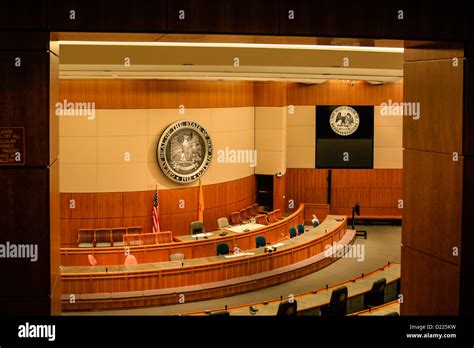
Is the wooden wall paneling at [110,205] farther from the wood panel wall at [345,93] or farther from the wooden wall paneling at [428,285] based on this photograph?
the wooden wall paneling at [428,285]

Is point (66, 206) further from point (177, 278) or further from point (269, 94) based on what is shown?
point (269, 94)

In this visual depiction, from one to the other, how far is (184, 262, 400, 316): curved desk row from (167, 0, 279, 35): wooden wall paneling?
558cm

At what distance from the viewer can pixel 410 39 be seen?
5566 millimetres

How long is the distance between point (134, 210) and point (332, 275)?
17.5 feet

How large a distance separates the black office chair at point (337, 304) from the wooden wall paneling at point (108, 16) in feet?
22.0

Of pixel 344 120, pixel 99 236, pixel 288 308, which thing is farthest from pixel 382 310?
pixel 344 120

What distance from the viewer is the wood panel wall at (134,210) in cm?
1714

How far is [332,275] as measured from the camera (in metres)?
15.3

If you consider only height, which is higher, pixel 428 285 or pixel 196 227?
pixel 428 285

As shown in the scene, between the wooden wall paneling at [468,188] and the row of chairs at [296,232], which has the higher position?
the wooden wall paneling at [468,188]

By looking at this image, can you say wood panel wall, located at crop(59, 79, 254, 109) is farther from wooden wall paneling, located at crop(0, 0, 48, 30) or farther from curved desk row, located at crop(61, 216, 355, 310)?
wooden wall paneling, located at crop(0, 0, 48, 30)

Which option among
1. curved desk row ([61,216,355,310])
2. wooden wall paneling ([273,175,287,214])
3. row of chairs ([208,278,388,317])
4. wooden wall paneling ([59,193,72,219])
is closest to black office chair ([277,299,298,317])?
row of chairs ([208,278,388,317])

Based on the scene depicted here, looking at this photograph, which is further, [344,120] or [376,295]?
[344,120]

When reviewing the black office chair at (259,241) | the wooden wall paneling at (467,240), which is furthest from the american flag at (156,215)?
the wooden wall paneling at (467,240)
